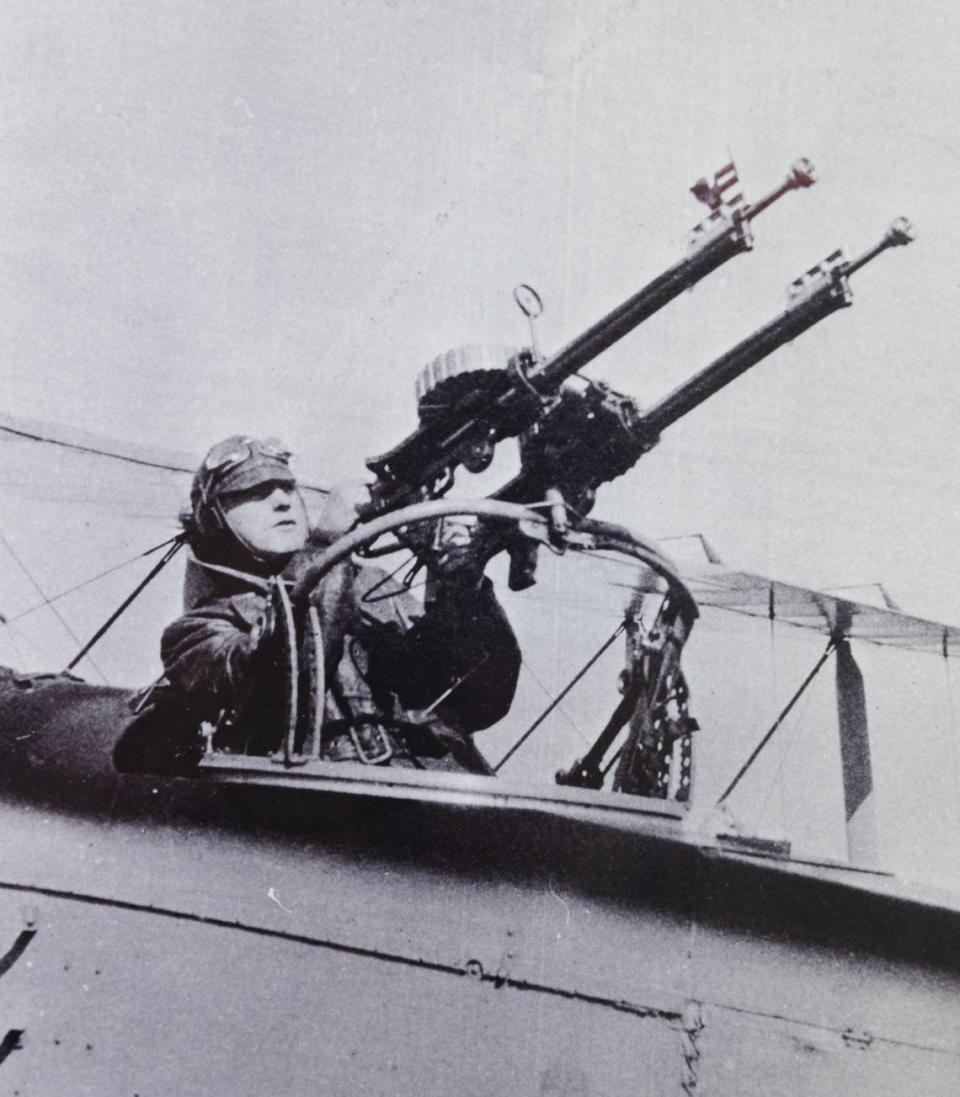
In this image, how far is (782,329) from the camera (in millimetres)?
3713

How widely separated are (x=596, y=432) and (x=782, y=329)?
0.84 m

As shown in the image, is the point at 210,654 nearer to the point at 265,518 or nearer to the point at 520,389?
the point at 265,518

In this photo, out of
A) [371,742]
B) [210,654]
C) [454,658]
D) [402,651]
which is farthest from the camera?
[402,651]

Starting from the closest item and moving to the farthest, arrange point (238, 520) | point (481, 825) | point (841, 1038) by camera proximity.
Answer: point (841, 1038)
point (481, 825)
point (238, 520)

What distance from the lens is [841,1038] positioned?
284 cm

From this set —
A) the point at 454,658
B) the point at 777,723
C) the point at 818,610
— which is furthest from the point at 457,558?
the point at 818,610

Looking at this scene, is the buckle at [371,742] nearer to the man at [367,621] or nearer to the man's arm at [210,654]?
the man at [367,621]

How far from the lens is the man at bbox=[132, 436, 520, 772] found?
4570 mm

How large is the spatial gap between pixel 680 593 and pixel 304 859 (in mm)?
1717

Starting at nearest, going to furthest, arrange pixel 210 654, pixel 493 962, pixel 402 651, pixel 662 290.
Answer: pixel 493 962 < pixel 662 290 < pixel 210 654 < pixel 402 651

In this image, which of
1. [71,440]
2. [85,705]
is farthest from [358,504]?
[71,440]

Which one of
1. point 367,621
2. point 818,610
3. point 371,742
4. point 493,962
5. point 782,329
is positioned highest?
point 818,610

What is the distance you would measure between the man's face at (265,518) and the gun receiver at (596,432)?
4.15 feet

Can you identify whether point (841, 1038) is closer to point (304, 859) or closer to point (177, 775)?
point (304, 859)
